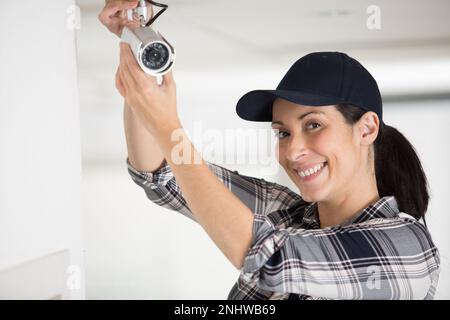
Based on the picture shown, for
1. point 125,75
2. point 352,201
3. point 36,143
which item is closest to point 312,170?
point 352,201

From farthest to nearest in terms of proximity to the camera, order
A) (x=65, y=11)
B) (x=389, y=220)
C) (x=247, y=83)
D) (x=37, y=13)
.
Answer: (x=247, y=83) < (x=65, y=11) < (x=37, y=13) < (x=389, y=220)

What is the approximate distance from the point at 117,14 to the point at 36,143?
0.26m

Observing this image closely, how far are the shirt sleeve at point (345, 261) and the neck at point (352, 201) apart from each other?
4.8 inches

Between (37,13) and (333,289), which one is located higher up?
(37,13)

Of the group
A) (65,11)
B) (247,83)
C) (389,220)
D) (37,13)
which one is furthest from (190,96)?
(389,220)

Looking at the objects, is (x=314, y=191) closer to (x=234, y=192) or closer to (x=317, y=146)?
(x=317, y=146)

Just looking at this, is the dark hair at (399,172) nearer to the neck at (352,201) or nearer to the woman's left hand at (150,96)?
the neck at (352,201)

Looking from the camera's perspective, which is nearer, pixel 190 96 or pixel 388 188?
pixel 388 188

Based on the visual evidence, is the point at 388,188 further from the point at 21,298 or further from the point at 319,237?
the point at 21,298

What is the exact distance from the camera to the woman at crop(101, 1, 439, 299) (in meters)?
0.66

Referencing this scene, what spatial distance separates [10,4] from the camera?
815 millimetres

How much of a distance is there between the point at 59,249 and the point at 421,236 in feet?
1.95

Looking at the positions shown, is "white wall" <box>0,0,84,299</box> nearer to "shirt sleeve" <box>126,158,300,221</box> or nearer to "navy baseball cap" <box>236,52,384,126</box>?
"shirt sleeve" <box>126,158,300,221</box>

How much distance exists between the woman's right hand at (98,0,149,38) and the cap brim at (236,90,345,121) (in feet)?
0.71
